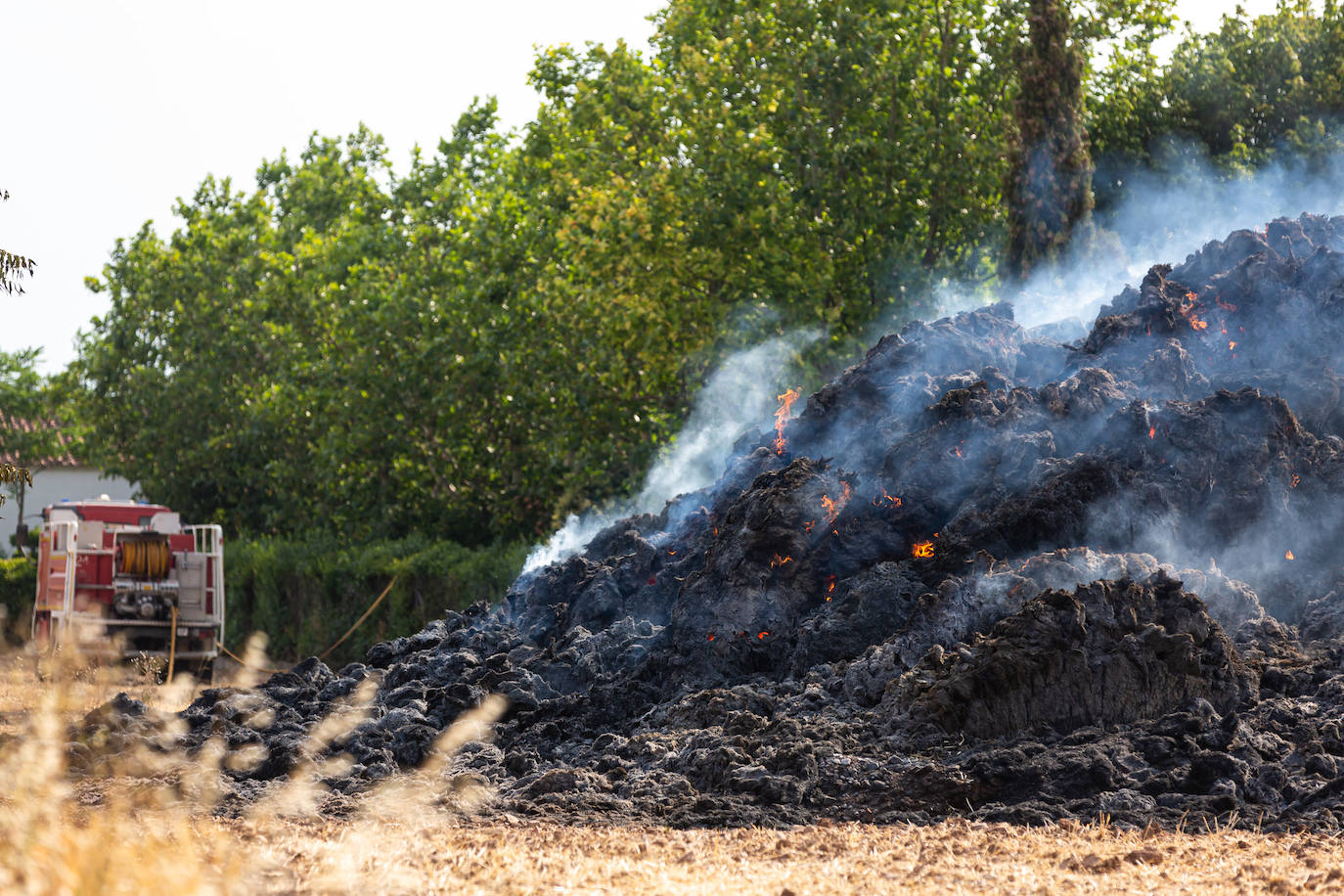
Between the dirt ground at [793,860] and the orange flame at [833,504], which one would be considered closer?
the dirt ground at [793,860]

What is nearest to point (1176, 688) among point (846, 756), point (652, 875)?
point (846, 756)

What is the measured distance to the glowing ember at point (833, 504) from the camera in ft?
35.8

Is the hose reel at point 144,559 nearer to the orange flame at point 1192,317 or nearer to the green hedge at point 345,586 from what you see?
the green hedge at point 345,586

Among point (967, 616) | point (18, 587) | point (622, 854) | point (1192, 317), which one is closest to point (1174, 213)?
point (1192, 317)

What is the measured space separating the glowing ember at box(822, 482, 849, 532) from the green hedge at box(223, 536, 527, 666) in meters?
8.17

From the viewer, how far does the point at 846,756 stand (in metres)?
8.12

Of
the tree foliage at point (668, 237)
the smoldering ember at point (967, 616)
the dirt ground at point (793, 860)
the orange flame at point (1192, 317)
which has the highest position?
the tree foliage at point (668, 237)

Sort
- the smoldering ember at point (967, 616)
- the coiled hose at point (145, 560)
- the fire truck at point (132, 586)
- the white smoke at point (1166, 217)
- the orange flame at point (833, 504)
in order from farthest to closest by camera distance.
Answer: the coiled hose at point (145, 560), the fire truck at point (132, 586), the white smoke at point (1166, 217), the orange flame at point (833, 504), the smoldering ember at point (967, 616)

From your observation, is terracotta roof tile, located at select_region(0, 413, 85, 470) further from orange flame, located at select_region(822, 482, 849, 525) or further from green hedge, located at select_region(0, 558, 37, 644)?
orange flame, located at select_region(822, 482, 849, 525)

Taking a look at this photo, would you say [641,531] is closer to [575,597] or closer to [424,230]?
[575,597]

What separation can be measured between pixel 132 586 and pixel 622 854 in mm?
14012

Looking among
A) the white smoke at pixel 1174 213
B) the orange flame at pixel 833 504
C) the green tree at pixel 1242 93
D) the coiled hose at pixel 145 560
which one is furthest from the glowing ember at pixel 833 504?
the green tree at pixel 1242 93

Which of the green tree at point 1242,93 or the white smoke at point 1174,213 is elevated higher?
the green tree at point 1242,93

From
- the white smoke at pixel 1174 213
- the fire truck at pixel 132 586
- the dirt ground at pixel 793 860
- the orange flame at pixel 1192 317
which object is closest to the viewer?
the dirt ground at pixel 793 860
